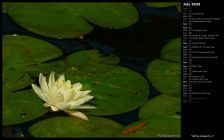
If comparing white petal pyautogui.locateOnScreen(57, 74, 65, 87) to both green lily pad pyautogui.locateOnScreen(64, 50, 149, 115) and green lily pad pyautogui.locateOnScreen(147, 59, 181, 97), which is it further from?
green lily pad pyautogui.locateOnScreen(147, 59, 181, 97)

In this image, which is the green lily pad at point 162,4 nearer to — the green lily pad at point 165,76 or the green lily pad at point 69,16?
the green lily pad at point 69,16

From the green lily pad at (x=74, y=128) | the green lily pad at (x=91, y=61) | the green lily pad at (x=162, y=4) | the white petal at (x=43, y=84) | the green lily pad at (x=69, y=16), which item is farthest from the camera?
the green lily pad at (x=162, y=4)

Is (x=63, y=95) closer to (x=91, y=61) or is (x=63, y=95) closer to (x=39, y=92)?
(x=39, y=92)

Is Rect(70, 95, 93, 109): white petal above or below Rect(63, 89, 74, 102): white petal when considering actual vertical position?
below

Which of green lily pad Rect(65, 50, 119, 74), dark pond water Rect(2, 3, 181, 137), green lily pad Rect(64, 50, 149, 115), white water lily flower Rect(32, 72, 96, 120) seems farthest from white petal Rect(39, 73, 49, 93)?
dark pond water Rect(2, 3, 181, 137)

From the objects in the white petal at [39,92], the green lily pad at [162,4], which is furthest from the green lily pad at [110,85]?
the green lily pad at [162,4]

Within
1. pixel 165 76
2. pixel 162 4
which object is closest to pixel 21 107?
pixel 165 76

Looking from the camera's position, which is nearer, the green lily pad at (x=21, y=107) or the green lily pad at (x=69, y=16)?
the green lily pad at (x=21, y=107)
